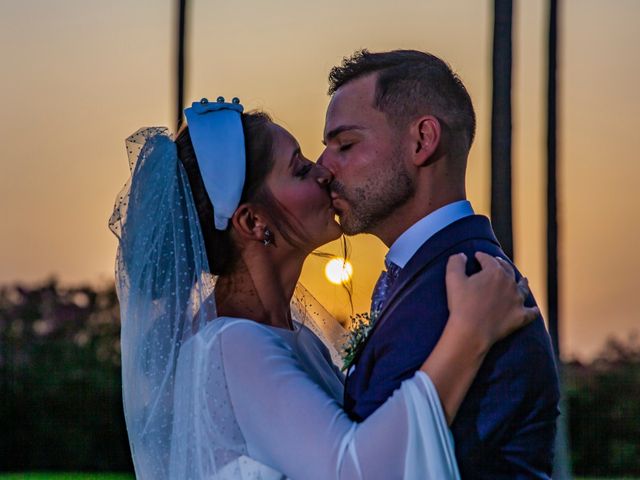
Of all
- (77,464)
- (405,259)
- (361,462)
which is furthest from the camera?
(77,464)

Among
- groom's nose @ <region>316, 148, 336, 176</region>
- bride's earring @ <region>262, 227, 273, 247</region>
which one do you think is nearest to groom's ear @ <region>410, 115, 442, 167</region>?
groom's nose @ <region>316, 148, 336, 176</region>

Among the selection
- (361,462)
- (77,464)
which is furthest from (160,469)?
(77,464)

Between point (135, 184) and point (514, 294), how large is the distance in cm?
123

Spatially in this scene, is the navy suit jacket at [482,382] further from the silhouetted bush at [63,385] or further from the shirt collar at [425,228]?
the silhouetted bush at [63,385]

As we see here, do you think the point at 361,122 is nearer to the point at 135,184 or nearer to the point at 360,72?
the point at 360,72

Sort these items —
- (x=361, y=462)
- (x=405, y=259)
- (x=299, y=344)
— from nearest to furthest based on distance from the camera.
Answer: (x=361, y=462) < (x=405, y=259) < (x=299, y=344)

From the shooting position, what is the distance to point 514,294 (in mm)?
3705

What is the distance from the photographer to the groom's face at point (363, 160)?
158 inches

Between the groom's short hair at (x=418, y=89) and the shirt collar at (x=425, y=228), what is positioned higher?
the groom's short hair at (x=418, y=89)

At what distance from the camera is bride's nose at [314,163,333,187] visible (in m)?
4.12

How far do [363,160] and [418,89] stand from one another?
9.9 inches

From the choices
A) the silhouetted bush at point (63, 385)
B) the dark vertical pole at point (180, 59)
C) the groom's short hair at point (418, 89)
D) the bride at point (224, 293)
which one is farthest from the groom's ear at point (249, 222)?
the silhouetted bush at point (63, 385)

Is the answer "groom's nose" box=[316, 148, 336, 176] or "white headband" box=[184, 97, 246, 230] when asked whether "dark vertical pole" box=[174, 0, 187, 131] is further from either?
"groom's nose" box=[316, 148, 336, 176]

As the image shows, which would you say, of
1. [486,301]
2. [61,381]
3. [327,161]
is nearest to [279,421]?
[486,301]
